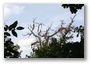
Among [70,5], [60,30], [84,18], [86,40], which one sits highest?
[70,5]

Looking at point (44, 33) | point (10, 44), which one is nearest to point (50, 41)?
point (44, 33)

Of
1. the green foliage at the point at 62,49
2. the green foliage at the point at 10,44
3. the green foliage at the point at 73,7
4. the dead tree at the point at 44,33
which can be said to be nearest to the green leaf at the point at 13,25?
the green foliage at the point at 10,44

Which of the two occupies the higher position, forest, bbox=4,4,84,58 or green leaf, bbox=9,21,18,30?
green leaf, bbox=9,21,18,30

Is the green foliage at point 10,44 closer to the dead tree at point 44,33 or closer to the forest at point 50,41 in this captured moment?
the forest at point 50,41

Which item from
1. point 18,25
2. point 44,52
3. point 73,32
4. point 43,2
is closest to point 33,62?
point 44,52

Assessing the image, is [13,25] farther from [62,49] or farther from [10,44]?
[62,49]

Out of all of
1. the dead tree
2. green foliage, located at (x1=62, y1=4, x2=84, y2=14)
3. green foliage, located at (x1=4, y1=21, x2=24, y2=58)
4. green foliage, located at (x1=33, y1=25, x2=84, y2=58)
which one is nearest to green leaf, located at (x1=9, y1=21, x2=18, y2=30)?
green foliage, located at (x1=4, y1=21, x2=24, y2=58)

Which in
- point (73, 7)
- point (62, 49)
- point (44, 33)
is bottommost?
point (62, 49)

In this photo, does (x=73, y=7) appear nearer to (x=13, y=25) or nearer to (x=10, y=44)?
(x=13, y=25)

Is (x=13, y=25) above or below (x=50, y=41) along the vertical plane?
above

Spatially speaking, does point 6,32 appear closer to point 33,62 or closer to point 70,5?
point 33,62

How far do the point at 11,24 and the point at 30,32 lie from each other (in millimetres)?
218

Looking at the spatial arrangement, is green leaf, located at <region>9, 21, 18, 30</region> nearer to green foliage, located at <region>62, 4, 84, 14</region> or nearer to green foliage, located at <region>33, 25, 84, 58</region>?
green foliage, located at <region>33, 25, 84, 58</region>

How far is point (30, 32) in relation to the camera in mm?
1516
